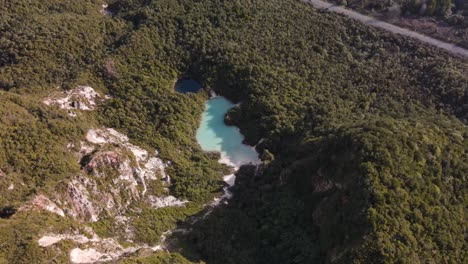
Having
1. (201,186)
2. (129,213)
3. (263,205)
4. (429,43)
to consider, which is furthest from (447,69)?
(129,213)

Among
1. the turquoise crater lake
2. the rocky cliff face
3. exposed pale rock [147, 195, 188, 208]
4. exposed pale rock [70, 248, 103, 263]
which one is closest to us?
exposed pale rock [70, 248, 103, 263]

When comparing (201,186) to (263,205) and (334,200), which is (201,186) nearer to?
(263,205)

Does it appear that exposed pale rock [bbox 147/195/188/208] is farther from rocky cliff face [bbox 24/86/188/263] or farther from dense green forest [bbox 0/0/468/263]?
dense green forest [bbox 0/0/468/263]

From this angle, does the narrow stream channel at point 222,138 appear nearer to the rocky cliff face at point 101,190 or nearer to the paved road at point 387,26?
the rocky cliff face at point 101,190

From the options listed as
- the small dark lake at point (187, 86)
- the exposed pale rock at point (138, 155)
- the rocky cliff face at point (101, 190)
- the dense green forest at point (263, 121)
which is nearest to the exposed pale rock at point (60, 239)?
the rocky cliff face at point (101, 190)

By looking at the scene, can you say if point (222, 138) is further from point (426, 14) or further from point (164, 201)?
point (426, 14)

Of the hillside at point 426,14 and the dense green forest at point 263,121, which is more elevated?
the hillside at point 426,14

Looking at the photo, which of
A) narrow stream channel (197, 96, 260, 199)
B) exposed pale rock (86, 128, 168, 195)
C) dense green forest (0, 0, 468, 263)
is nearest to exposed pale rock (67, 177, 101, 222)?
dense green forest (0, 0, 468, 263)
